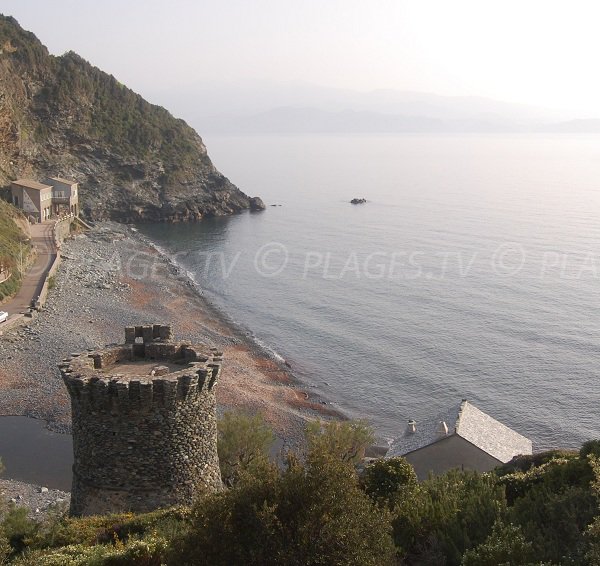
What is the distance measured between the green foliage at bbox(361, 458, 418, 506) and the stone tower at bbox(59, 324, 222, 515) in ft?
16.4

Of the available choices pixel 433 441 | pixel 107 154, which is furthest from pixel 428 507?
pixel 107 154

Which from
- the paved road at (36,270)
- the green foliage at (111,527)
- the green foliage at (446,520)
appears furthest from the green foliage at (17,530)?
the paved road at (36,270)

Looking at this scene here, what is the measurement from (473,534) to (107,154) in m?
123

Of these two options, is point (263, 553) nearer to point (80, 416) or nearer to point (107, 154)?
point (80, 416)

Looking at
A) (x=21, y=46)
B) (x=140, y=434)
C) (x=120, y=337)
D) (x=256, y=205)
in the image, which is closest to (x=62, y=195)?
(x=21, y=46)

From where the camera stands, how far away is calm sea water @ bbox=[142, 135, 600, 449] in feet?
166

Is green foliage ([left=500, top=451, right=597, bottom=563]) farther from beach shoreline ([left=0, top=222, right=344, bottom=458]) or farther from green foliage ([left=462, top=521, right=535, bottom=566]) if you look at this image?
beach shoreline ([left=0, top=222, right=344, bottom=458])

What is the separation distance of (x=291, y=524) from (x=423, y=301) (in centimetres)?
6408

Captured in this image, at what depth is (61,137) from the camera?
120500 millimetres

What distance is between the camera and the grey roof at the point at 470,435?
31.6 m

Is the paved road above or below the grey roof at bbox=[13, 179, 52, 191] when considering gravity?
below

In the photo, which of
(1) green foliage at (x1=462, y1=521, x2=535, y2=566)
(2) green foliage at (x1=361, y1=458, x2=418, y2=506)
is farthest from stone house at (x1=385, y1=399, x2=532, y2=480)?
(1) green foliage at (x1=462, y1=521, x2=535, y2=566)

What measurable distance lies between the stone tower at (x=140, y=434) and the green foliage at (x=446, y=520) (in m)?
5.78

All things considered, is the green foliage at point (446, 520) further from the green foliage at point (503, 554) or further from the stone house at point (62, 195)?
the stone house at point (62, 195)
